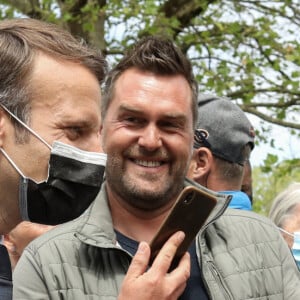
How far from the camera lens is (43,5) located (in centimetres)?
1147

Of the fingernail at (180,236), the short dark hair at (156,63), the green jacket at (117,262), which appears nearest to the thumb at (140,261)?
the fingernail at (180,236)

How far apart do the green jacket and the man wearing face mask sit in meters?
0.31

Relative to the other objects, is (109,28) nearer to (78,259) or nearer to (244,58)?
(244,58)

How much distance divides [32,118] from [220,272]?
0.99 meters

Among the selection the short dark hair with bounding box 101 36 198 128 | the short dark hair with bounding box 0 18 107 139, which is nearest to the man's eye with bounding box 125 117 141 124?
the short dark hair with bounding box 101 36 198 128

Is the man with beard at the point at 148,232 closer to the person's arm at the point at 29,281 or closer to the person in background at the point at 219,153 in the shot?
the person's arm at the point at 29,281

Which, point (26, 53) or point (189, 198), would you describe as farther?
point (189, 198)

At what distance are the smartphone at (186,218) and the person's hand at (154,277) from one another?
0.04 metres

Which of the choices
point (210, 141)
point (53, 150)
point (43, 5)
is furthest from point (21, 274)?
point (43, 5)

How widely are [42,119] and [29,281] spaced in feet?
2.18

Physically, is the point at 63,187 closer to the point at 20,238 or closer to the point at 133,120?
the point at 133,120

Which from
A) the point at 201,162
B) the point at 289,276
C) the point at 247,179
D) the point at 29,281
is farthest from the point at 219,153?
the point at 29,281

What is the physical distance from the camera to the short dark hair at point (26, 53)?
265cm

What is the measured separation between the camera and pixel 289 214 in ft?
15.8
